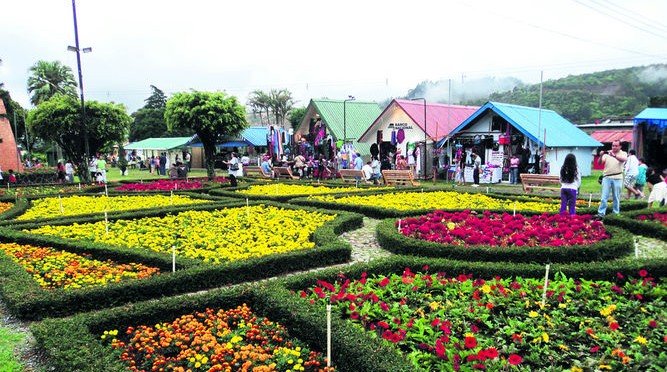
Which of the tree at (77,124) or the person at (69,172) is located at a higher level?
the tree at (77,124)

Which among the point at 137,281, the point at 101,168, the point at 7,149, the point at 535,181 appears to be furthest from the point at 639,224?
the point at 7,149

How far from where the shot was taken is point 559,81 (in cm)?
7156

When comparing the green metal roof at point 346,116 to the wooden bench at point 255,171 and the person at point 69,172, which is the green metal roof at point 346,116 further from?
the person at point 69,172

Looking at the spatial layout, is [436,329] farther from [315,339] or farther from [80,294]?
[80,294]

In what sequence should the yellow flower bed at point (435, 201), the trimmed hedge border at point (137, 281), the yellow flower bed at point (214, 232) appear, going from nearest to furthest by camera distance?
the trimmed hedge border at point (137, 281)
the yellow flower bed at point (214, 232)
the yellow flower bed at point (435, 201)

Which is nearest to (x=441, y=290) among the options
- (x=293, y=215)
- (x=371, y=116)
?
(x=293, y=215)

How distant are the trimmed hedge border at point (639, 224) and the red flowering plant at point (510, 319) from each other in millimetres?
4348

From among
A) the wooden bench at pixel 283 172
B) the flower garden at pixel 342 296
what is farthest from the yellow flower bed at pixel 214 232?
the wooden bench at pixel 283 172

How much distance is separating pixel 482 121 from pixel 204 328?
23458mm

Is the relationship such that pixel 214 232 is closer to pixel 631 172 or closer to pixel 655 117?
pixel 631 172

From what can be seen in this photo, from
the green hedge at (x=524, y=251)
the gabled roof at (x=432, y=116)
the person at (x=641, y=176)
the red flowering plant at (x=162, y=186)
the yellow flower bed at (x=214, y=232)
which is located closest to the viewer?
the green hedge at (x=524, y=251)

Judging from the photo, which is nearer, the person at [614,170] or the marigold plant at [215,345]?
the marigold plant at [215,345]

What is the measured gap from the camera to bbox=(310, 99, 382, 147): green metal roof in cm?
3488

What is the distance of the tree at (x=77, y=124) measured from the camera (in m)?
24.5
